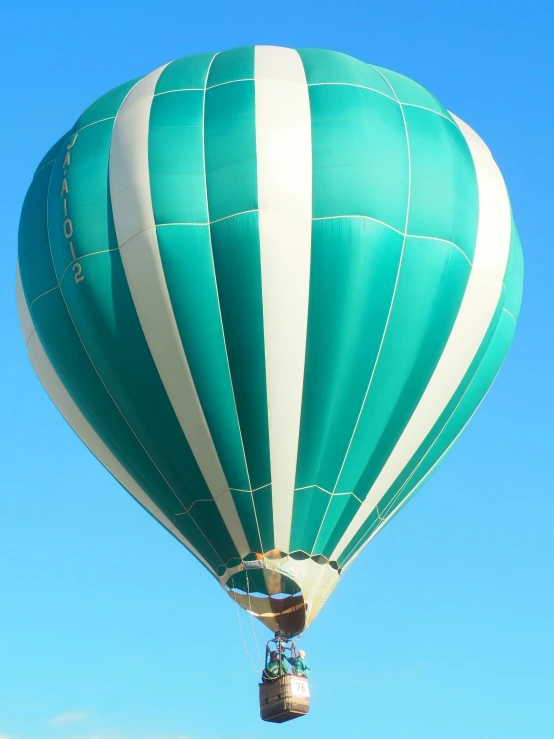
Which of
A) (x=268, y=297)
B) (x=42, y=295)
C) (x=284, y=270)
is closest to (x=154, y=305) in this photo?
(x=268, y=297)

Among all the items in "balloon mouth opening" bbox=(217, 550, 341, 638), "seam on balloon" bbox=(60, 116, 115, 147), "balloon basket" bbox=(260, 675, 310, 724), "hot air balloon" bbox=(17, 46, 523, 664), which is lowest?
"balloon basket" bbox=(260, 675, 310, 724)

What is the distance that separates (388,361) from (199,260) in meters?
2.40

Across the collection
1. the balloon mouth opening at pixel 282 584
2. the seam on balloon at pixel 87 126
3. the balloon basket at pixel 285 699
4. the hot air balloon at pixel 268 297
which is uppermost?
the seam on balloon at pixel 87 126

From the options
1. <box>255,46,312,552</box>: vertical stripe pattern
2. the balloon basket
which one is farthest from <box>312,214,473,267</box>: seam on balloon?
the balloon basket

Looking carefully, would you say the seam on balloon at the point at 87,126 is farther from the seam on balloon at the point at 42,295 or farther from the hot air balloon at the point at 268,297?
the seam on balloon at the point at 42,295

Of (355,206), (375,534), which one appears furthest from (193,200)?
(375,534)

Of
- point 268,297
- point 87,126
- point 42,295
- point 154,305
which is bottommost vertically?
point 268,297

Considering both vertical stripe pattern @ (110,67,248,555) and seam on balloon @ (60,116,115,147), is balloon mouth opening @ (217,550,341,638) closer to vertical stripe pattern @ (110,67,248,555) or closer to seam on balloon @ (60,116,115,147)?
vertical stripe pattern @ (110,67,248,555)

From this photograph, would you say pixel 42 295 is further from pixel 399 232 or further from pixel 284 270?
pixel 399 232

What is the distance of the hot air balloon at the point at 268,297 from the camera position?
17531 millimetres

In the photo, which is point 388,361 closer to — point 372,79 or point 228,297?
point 228,297

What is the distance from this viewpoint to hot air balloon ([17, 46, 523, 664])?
17.5 metres

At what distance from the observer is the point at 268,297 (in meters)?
17.5

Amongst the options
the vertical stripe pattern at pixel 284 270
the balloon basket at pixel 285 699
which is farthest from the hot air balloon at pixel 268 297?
the balloon basket at pixel 285 699
